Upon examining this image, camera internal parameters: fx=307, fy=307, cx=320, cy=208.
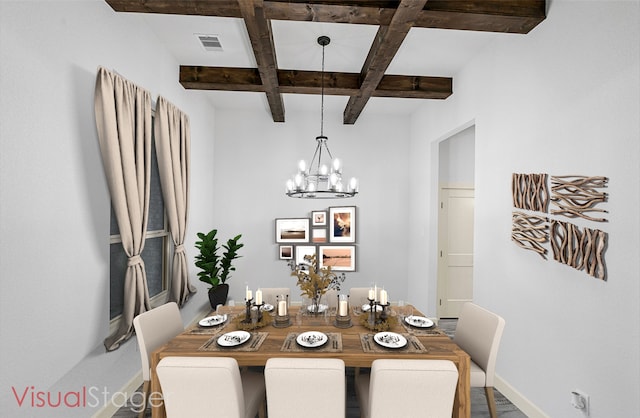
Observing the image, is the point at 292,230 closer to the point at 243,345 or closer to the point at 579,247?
the point at 243,345

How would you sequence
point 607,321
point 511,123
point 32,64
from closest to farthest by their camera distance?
point 32,64
point 607,321
point 511,123

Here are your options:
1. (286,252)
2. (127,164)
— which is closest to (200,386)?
(127,164)

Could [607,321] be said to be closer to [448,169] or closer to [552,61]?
[552,61]

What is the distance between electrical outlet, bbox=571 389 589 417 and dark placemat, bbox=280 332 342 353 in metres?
1.46

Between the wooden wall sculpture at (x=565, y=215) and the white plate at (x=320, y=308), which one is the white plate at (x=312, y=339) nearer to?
the white plate at (x=320, y=308)

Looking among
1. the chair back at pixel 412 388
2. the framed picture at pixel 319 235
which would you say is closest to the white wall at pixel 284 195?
the framed picture at pixel 319 235

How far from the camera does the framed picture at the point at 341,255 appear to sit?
477 centimetres

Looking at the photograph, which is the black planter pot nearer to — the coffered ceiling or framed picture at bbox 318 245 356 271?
framed picture at bbox 318 245 356 271

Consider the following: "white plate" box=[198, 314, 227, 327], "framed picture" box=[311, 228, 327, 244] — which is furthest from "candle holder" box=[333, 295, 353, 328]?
"framed picture" box=[311, 228, 327, 244]

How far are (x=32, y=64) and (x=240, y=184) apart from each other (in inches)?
124

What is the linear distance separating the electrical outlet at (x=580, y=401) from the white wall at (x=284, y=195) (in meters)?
2.93

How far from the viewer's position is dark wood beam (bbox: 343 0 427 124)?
1.97 m

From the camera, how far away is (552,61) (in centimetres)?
212

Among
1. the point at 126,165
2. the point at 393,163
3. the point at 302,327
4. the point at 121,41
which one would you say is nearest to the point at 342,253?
the point at 393,163
